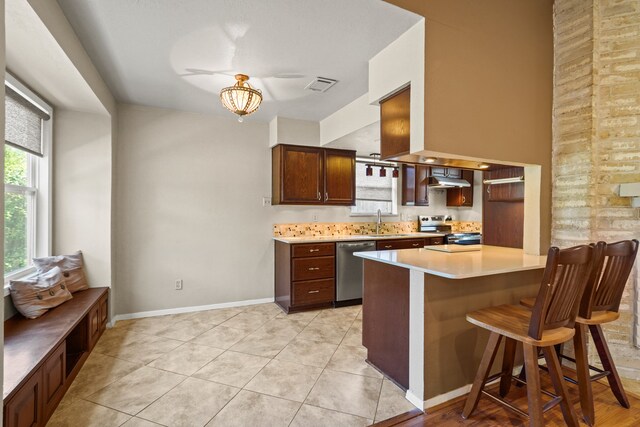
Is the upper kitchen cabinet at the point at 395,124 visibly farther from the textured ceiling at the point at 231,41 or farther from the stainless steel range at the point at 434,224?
the stainless steel range at the point at 434,224

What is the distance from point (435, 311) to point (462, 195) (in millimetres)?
4345

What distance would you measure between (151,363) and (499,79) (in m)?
3.74

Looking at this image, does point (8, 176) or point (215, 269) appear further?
point (215, 269)

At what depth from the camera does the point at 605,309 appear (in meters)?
1.95

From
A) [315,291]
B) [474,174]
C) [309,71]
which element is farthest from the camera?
[474,174]

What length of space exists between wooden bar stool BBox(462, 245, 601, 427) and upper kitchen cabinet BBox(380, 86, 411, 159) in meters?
1.16

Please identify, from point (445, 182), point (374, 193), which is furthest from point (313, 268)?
point (445, 182)

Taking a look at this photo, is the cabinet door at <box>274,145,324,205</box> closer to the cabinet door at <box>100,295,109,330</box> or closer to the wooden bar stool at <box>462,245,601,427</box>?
the cabinet door at <box>100,295,109,330</box>

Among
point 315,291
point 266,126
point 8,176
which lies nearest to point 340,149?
point 266,126

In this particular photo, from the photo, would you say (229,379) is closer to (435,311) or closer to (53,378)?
(53,378)

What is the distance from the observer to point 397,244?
4508 millimetres

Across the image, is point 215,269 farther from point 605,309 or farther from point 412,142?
point 605,309

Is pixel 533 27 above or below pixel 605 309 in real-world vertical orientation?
above

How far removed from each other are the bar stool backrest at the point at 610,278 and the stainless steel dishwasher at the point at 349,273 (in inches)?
101
